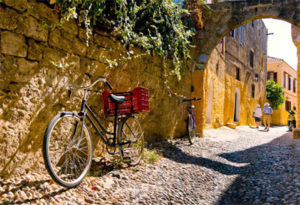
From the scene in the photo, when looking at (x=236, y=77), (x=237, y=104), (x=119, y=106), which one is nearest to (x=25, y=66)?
(x=119, y=106)

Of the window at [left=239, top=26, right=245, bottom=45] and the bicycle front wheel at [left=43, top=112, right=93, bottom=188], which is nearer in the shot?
the bicycle front wheel at [left=43, top=112, right=93, bottom=188]

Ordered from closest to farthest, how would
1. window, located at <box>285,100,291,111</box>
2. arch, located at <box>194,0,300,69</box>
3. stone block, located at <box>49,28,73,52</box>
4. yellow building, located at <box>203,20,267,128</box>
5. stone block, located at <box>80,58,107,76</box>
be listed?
1. stone block, located at <box>49,28,73,52</box>
2. stone block, located at <box>80,58,107,76</box>
3. arch, located at <box>194,0,300,69</box>
4. yellow building, located at <box>203,20,267,128</box>
5. window, located at <box>285,100,291,111</box>

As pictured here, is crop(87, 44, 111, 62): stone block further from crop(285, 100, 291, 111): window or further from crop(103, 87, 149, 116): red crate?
crop(285, 100, 291, 111): window

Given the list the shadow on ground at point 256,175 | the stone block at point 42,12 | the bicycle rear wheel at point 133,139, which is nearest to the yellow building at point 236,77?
the shadow on ground at point 256,175

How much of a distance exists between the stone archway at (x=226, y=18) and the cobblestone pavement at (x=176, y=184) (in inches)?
114

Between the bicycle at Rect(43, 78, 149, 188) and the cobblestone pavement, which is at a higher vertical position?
the bicycle at Rect(43, 78, 149, 188)

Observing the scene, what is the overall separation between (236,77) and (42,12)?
44.9ft

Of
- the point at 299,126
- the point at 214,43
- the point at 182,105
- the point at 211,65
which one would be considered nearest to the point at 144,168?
the point at 182,105

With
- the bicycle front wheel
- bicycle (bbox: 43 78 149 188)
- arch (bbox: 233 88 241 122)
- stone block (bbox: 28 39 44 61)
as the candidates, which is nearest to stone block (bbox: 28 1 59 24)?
stone block (bbox: 28 39 44 61)

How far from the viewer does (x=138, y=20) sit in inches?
173

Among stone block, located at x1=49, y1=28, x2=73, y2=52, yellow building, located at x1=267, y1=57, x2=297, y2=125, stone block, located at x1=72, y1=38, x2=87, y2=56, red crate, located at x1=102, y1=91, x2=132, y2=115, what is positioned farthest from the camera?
yellow building, located at x1=267, y1=57, x2=297, y2=125

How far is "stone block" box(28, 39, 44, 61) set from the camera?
248 centimetres

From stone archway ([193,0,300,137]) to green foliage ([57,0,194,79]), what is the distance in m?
0.75

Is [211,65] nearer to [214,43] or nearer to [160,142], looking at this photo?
[214,43]
